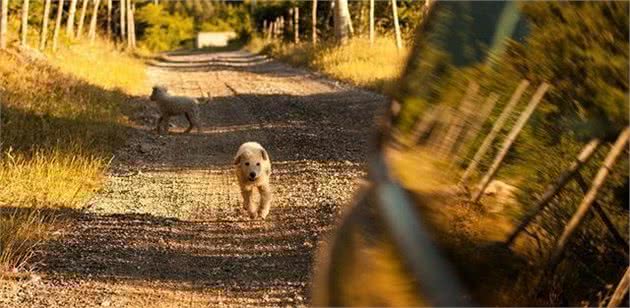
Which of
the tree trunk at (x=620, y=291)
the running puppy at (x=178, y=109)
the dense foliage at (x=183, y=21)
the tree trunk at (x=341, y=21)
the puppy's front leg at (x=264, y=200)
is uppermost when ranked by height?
the tree trunk at (x=620, y=291)

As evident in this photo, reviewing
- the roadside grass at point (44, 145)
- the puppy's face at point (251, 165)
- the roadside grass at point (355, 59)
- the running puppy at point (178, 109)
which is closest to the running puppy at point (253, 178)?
the puppy's face at point (251, 165)

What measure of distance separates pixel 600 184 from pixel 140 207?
8.38 meters

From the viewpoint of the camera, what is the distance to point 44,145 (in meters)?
10.9

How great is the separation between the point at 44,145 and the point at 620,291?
10447 millimetres

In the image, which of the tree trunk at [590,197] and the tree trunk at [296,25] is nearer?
the tree trunk at [590,197]

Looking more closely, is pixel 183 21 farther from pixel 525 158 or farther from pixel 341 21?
pixel 525 158

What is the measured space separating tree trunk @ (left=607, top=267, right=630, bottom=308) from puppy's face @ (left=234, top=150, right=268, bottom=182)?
25.1ft

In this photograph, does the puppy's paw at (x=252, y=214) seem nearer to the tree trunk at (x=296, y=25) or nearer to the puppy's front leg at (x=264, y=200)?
the puppy's front leg at (x=264, y=200)

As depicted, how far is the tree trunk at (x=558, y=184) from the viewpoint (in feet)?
3.18

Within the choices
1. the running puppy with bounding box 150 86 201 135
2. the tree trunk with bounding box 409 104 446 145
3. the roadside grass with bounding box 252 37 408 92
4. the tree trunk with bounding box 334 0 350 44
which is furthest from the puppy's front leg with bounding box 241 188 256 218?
the tree trunk with bounding box 334 0 350 44

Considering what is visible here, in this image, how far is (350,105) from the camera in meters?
17.9

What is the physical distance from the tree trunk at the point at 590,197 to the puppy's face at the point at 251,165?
761 centimetres

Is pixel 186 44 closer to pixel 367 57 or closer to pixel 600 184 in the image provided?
pixel 367 57

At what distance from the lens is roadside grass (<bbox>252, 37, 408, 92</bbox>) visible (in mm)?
23288
